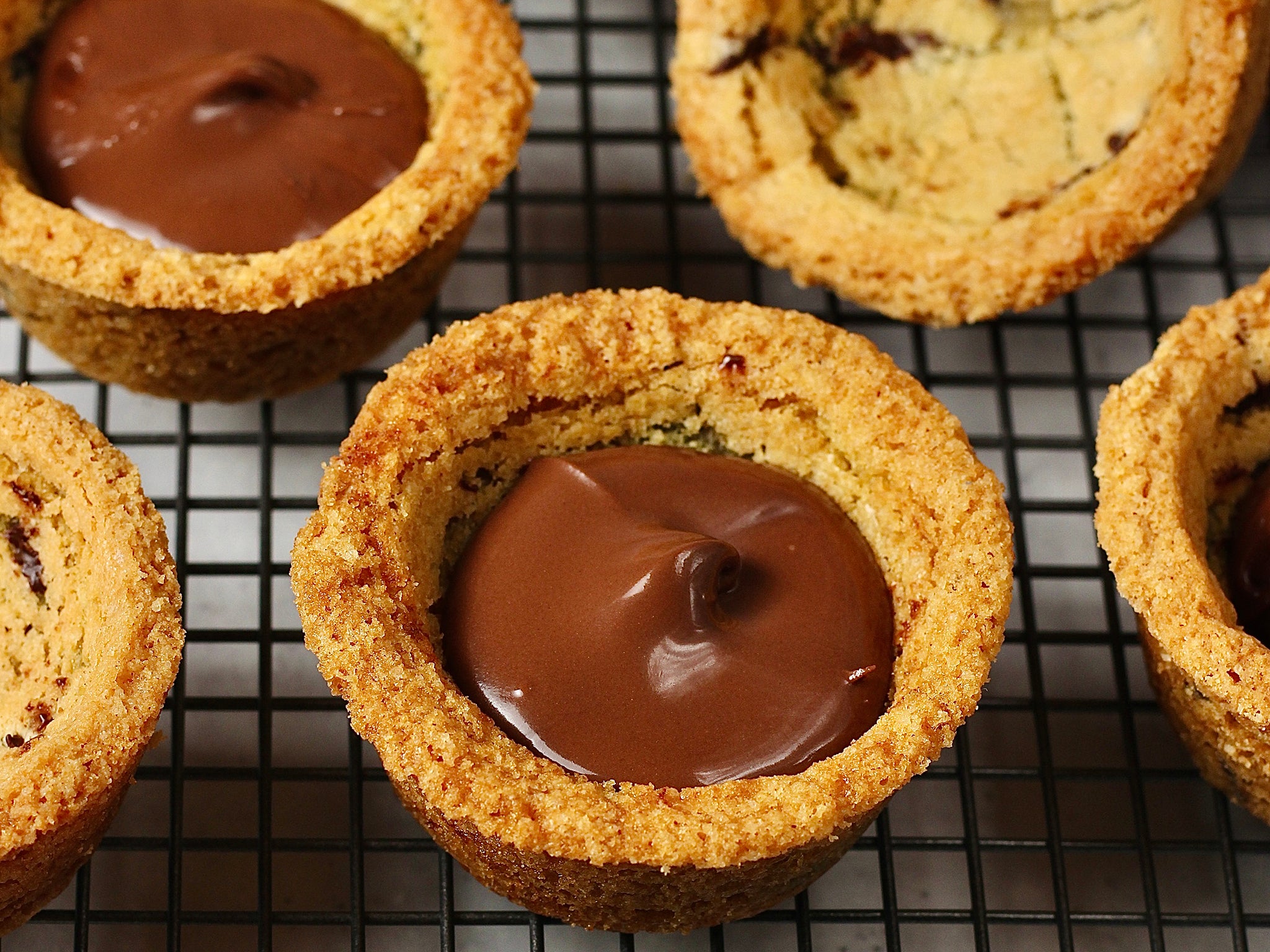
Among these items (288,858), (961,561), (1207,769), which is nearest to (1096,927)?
(1207,769)

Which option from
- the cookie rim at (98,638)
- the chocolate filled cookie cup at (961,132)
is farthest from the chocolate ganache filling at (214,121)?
the chocolate filled cookie cup at (961,132)

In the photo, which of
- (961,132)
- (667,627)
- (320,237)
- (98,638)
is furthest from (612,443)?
(961,132)

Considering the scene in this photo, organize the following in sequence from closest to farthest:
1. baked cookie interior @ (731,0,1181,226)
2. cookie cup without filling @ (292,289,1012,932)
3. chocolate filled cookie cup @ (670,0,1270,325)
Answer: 1. cookie cup without filling @ (292,289,1012,932)
2. chocolate filled cookie cup @ (670,0,1270,325)
3. baked cookie interior @ (731,0,1181,226)

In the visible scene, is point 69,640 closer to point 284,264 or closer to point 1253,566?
point 284,264

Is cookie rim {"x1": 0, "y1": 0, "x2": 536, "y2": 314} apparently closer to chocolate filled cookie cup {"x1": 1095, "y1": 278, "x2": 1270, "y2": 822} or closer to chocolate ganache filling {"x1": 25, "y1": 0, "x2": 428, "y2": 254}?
chocolate ganache filling {"x1": 25, "y1": 0, "x2": 428, "y2": 254}

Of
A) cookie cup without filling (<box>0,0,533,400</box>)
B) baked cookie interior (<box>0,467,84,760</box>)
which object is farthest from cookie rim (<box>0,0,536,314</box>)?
baked cookie interior (<box>0,467,84,760</box>)

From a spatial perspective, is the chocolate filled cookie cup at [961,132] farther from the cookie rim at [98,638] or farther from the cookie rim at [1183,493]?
the cookie rim at [98,638]
